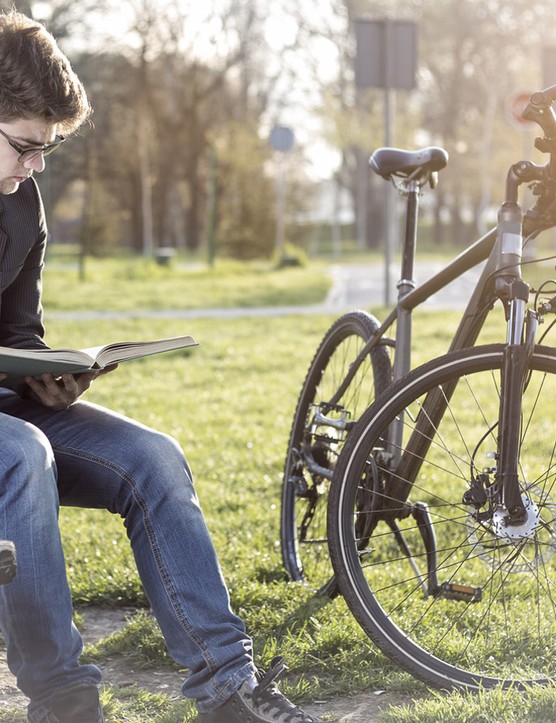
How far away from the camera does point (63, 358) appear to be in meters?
2.55

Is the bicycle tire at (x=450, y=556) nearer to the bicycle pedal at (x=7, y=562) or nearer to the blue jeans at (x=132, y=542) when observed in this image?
A: the blue jeans at (x=132, y=542)

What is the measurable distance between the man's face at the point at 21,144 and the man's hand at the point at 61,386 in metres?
0.48

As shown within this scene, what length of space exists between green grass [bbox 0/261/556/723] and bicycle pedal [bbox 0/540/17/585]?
28.7 inches

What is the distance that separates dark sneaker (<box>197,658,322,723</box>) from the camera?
8.17ft

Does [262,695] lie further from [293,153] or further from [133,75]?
[293,153]

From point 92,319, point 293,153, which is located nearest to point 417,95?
point 293,153

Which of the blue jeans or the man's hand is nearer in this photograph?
the blue jeans

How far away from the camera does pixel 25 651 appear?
2453 mm

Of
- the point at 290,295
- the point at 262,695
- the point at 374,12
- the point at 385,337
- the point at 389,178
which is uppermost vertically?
the point at 374,12

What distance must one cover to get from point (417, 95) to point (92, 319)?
1213 inches

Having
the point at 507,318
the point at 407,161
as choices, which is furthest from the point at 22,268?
the point at 507,318

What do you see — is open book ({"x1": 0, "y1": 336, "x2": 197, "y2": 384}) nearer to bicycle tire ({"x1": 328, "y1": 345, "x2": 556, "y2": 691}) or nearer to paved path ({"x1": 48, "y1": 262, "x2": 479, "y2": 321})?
bicycle tire ({"x1": 328, "y1": 345, "x2": 556, "y2": 691})

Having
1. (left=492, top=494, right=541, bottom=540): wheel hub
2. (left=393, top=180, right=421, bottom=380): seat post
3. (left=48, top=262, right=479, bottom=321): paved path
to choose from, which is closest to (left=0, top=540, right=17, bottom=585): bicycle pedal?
(left=492, top=494, right=541, bottom=540): wheel hub

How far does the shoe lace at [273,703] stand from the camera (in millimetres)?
2492
